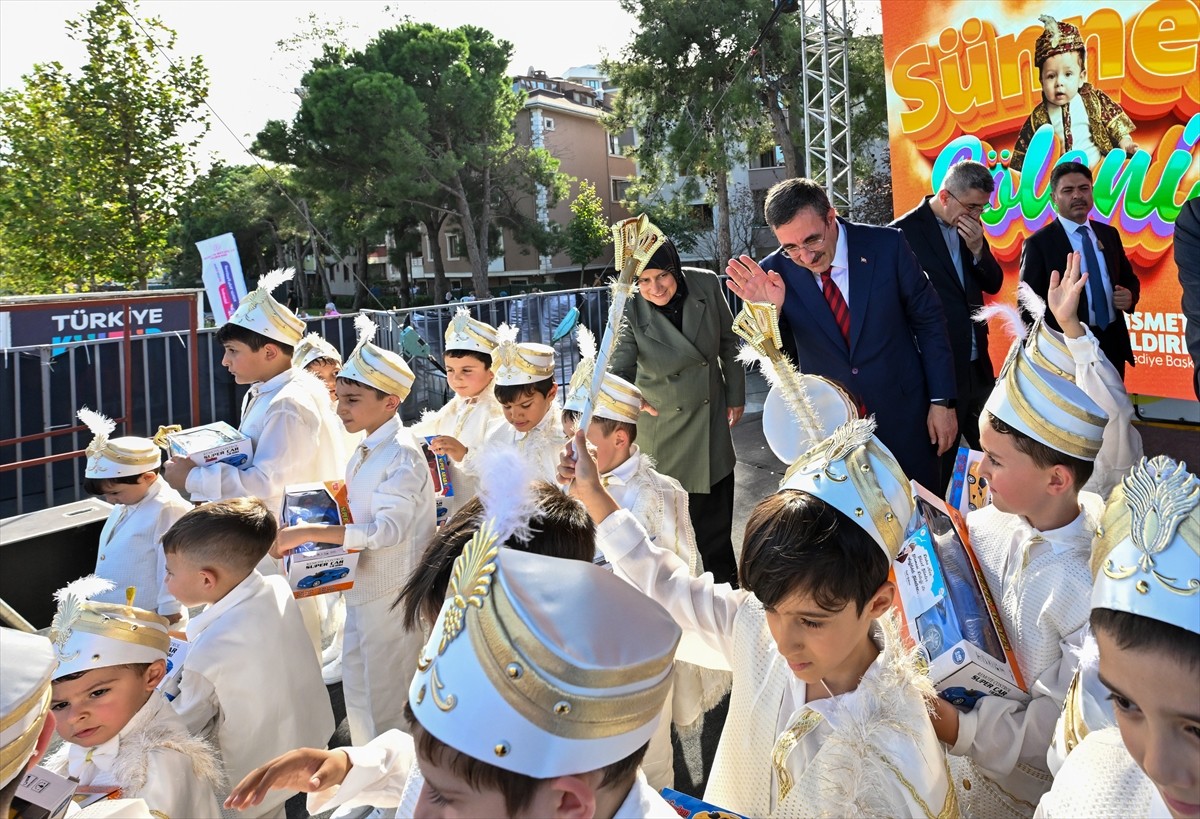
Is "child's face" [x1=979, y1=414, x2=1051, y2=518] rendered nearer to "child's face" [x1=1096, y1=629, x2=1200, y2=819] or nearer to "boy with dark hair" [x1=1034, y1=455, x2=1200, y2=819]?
"boy with dark hair" [x1=1034, y1=455, x2=1200, y2=819]

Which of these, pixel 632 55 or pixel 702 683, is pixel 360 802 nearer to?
pixel 702 683

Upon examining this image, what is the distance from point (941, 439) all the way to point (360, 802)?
246cm

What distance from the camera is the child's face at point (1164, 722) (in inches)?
40.0

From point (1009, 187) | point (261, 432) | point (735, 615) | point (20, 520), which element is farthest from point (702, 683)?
point (1009, 187)

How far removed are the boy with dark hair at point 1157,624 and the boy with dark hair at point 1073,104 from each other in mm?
5860

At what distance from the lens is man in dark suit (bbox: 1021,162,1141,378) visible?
13.5 feet

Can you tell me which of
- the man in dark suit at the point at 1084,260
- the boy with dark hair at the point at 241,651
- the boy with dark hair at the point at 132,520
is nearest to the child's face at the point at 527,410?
the boy with dark hair at the point at 241,651

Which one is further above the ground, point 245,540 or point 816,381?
point 816,381

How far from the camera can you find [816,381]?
102 inches

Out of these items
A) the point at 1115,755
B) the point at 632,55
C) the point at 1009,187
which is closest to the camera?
the point at 1115,755

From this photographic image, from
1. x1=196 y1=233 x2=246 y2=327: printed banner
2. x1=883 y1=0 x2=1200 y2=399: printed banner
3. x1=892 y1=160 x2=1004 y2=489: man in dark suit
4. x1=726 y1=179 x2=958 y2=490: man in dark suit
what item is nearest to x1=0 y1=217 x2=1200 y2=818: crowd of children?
x1=726 y1=179 x2=958 y2=490: man in dark suit

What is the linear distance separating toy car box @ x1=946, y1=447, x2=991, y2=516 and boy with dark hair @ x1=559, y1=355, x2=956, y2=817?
1099mm

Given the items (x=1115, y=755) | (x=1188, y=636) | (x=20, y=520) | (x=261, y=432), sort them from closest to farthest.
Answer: (x=1188, y=636), (x=1115, y=755), (x=261, y=432), (x=20, y=520)

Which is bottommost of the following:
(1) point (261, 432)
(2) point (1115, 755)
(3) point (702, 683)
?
(3) point (702, 683)
